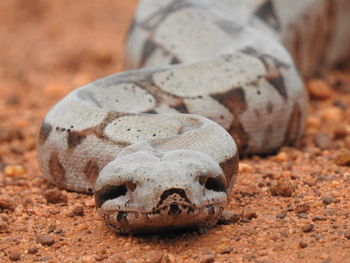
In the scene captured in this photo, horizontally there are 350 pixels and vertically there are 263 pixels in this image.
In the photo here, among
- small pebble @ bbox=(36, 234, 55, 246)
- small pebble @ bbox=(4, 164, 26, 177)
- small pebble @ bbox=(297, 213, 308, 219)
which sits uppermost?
small pebble @ bbox=(297, 213, 308, 219)

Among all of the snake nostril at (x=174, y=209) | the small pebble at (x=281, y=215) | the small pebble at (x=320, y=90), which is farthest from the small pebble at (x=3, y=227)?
the small pebble at (x=320, y=90)

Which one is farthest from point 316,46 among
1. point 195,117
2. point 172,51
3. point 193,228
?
point 193,228

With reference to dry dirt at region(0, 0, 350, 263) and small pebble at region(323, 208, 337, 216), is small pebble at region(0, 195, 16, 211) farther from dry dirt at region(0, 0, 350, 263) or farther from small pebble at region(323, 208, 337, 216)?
small pebble at region(323, 208, 337, 216)

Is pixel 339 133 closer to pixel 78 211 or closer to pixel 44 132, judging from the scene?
pixel 44 132

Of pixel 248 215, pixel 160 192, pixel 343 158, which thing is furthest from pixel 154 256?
pixel 343 158

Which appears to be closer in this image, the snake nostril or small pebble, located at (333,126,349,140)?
the snake nostril

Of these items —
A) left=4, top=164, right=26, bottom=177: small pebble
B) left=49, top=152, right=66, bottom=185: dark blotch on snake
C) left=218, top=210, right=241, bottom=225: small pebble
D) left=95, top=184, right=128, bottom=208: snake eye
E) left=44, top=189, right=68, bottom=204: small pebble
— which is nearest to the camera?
left=95, top=184, right=128, bottom=208: snake eye

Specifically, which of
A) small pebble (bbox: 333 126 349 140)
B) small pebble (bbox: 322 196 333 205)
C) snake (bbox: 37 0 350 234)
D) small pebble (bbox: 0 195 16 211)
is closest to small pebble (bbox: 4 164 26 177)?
snake (bbox: 37 0 350 234)
